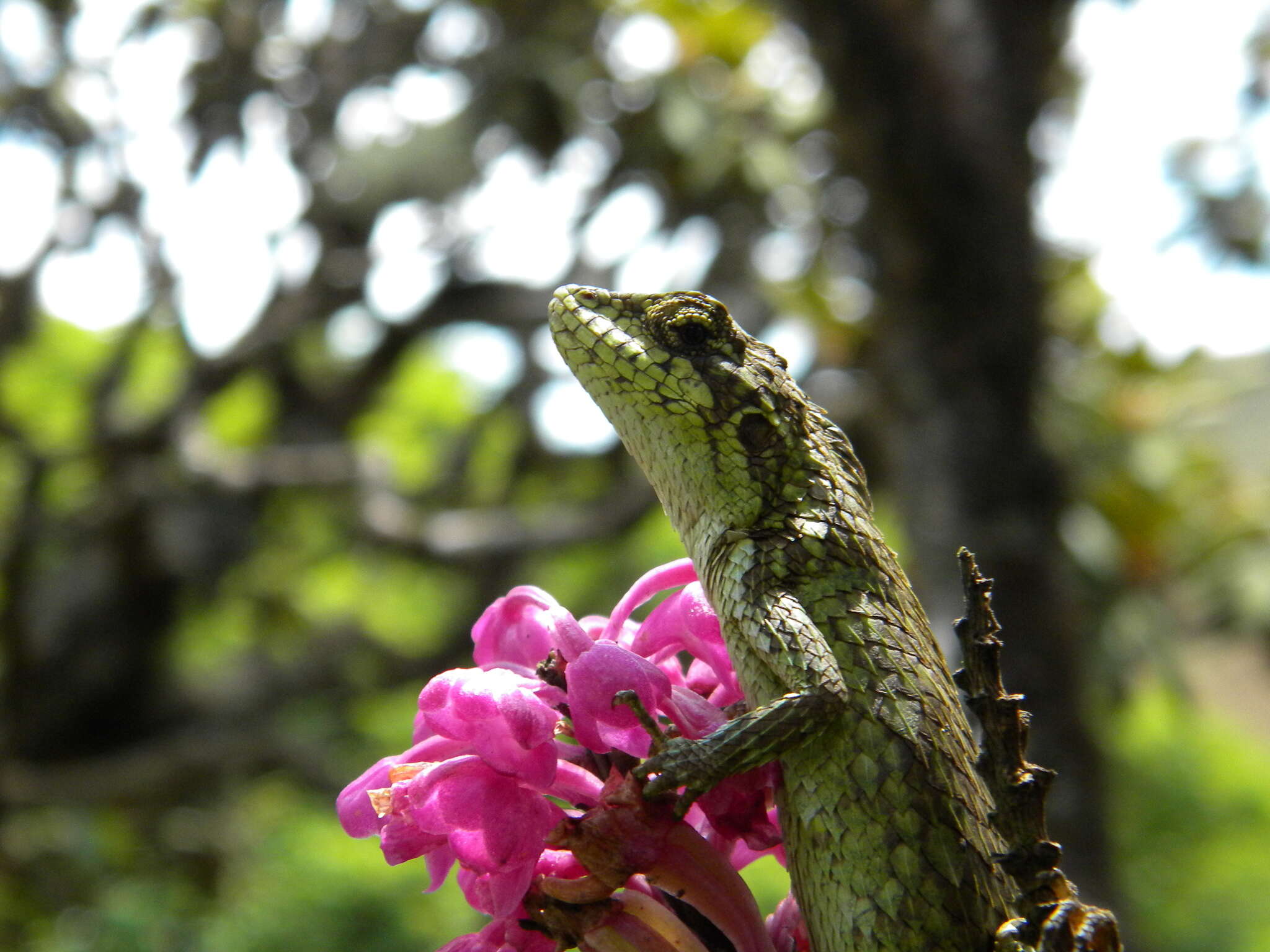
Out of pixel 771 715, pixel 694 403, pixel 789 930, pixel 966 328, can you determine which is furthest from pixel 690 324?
pixel 966 328

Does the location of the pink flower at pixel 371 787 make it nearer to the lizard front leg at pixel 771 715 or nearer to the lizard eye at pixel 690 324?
the lizard front leg at pixel 771 715

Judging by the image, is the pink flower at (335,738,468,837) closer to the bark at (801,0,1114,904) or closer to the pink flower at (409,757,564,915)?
the pink flower at (409,757,564,915)

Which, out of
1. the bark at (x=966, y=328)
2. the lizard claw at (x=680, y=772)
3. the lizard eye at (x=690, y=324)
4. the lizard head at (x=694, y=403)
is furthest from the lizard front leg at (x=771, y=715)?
the bark at (x=966, y=328)

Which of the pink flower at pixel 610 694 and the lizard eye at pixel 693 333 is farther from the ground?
the lizard eye at pixel 693 333

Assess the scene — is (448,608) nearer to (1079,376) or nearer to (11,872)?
(11,872)

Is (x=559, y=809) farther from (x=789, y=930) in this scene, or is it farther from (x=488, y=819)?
(x=789, y=930)

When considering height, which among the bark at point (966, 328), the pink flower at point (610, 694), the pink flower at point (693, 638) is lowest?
the pink flower at point (610, 694)

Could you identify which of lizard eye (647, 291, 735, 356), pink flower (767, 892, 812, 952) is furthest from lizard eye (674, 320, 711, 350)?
pink flower (767, 892, 812, 952)
